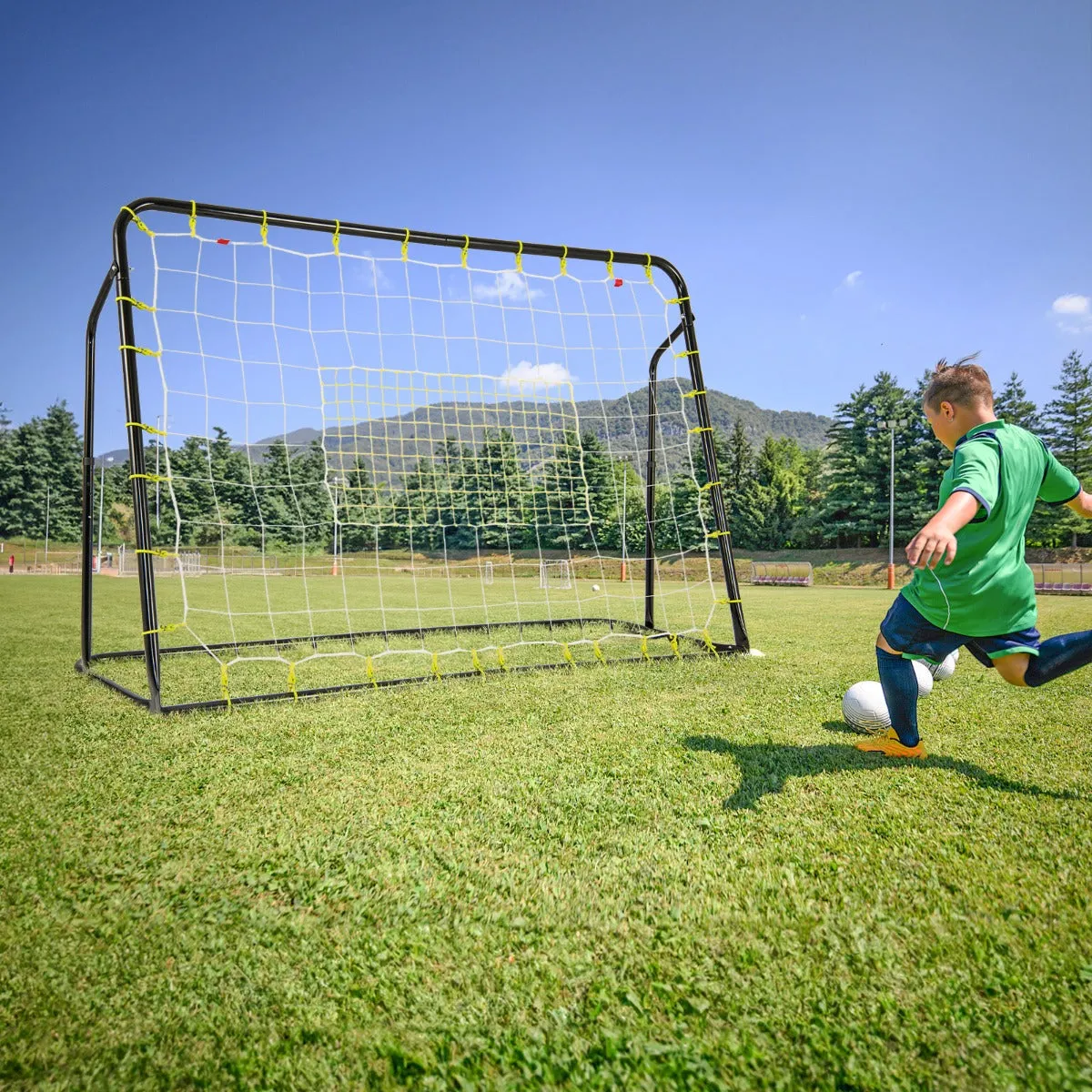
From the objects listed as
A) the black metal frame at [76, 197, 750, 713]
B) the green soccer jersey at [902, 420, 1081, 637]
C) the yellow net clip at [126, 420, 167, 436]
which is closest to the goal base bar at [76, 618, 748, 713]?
the black metal frame at [76, 197, 750, 713]

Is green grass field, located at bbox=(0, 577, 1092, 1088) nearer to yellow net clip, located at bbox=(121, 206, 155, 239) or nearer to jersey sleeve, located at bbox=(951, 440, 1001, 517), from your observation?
jersey sleeve, located at bbox=(951, 440, 1001, 517)

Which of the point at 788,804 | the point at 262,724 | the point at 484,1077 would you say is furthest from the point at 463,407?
the point at 484,1077

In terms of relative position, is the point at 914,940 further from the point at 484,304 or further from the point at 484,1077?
the point at 484,304

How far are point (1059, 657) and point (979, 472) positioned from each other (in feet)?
3.36

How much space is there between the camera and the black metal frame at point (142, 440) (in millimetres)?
4719

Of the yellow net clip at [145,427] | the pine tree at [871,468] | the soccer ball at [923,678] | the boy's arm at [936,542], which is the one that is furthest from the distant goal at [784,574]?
the boy's arm at [936,542]

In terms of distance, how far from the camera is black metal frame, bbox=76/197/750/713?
15.5ft

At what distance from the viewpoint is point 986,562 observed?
2852 mm

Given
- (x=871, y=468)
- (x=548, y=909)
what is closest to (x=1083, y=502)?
(x=548, y=909)

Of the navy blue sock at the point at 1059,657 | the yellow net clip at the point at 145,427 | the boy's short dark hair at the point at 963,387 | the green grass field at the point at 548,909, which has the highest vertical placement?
the yellow net clip at the point at 145,427

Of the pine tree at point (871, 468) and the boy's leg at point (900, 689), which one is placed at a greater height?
A: the pine tree at point (871, 468)

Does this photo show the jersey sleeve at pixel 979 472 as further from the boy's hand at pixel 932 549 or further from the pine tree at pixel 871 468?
the pine tree at pixel 871 468

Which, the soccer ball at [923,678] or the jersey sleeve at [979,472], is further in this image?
the soccer ball at [923,678]

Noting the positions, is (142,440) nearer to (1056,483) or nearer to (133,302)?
(133,302)
